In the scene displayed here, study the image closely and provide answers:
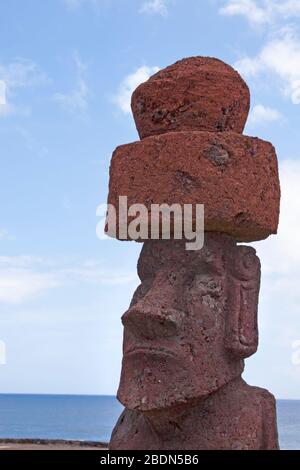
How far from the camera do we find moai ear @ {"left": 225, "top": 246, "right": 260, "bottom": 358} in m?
6.34

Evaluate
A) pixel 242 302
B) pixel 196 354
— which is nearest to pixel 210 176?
pixel 242 302

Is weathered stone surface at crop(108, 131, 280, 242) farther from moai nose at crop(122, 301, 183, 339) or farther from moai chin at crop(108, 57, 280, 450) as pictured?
moai nose at crop(122, 301, 183, 339)

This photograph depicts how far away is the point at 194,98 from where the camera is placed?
263 inches

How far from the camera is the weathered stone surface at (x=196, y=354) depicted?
614cm

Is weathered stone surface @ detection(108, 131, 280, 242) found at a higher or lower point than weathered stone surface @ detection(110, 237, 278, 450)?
higher

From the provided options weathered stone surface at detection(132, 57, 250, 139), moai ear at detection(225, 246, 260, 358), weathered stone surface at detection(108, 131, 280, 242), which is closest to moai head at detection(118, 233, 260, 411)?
moai ear at detection(225, 246, 260, 358)

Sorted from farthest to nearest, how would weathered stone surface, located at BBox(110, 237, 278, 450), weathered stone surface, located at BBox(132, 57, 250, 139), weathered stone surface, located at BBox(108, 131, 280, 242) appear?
weathered stone surface, located at BBox(132, 57, 250, 139) → weathered stone surface, located at BBox(108, 131, 280, 242) → weathered stone surface, located at BBox(110, 237, 278, 450)

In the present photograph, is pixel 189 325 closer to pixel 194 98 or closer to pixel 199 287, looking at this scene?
pixel 199 287

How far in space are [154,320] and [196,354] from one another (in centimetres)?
43

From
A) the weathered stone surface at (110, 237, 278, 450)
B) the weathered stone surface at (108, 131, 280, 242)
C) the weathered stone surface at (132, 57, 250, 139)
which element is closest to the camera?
the weathered stone surface at (110, 237, 278, 450)

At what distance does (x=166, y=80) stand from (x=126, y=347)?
2.32m

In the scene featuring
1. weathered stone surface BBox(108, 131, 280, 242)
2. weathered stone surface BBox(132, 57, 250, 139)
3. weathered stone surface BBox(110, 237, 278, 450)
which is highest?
weathered stone surface BBox(132, 57, 250, 139)

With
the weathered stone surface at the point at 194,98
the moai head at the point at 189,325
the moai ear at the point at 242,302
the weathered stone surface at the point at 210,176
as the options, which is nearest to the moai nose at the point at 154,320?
the moai head at the point at 189,325
